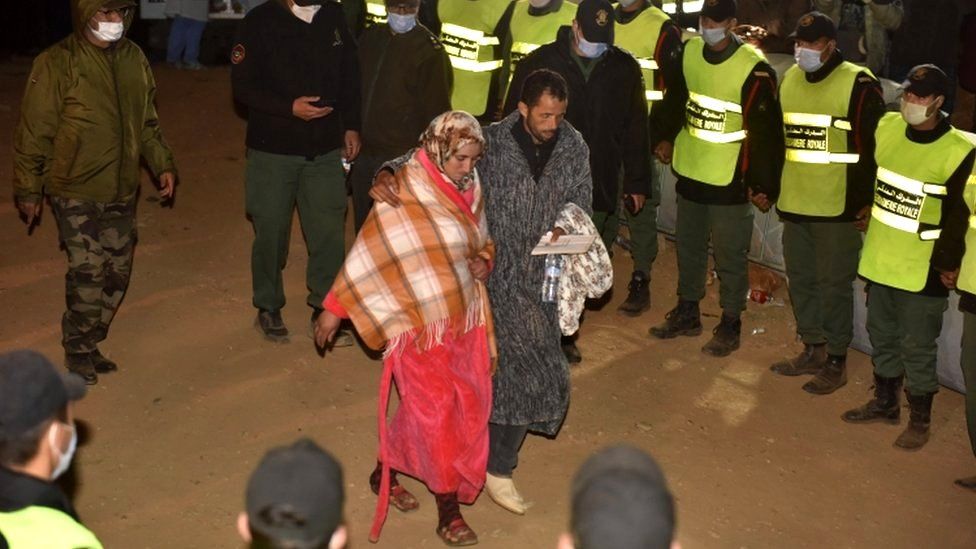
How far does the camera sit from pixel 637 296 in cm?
1055

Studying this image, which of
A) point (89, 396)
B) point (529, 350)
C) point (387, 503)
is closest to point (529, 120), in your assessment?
point (529, 350)

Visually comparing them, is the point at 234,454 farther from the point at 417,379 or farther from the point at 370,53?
the point at 370,53

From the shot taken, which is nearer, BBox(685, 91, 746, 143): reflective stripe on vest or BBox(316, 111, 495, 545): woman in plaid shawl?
BBox(316, 111, 495, 545): woman in plaid shawl

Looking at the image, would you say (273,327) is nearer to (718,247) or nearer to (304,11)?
(304,11)

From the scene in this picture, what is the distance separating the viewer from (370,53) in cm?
928

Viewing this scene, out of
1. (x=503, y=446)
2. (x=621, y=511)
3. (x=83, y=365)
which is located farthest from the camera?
(x=83, y=365)

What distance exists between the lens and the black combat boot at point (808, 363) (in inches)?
375

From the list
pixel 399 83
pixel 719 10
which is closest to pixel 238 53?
pixel 399 83

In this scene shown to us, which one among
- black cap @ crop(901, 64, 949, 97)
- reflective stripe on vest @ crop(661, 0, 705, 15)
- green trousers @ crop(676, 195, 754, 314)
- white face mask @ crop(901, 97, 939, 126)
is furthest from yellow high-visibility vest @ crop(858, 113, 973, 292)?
reflective stripe on vest @ crop(661, 0, 705, 15)

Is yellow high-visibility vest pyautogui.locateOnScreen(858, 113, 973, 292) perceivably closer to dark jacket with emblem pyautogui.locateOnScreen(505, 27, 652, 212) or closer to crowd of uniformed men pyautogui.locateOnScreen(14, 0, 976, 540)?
crowd of uniformed men pyautogui.locateOnScreen(14, 0, 976, 540)

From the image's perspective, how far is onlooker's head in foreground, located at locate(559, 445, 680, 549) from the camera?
328 centimetres

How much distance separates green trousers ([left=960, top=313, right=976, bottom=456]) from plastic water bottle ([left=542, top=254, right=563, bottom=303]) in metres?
2.45

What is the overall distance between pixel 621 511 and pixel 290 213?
20.8ft

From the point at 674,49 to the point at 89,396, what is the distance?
15.3 feet
